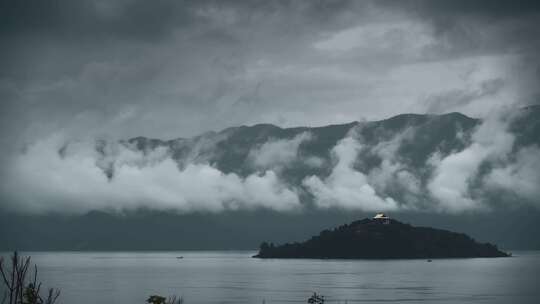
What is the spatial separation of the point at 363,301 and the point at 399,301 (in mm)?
9495

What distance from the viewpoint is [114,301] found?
628 ft

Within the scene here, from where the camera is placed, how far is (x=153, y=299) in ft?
180

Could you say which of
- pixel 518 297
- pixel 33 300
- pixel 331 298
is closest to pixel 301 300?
pixel 331 298

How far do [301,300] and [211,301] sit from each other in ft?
80.0

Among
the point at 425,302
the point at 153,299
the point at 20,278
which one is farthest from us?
the point at 425,302

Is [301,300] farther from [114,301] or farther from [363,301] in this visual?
[114,301]

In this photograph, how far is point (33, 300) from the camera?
56.5 metres

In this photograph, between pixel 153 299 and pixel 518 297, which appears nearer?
pixel 153 299

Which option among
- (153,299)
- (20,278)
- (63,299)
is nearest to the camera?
(20,278)

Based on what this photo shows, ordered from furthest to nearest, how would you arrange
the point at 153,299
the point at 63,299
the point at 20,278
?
the point at 63,299 < the point at 153,299 < the point at 20,278

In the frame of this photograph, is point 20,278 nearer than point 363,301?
Yes

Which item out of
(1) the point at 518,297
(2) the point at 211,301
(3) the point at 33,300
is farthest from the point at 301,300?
(3) the point at 33,300

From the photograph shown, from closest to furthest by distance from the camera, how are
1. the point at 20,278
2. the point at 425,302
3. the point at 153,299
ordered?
1. the point at 20,278
2. the point at 153,299
3. the point at 425,302

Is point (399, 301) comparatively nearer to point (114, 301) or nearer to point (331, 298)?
point (331, 298)
